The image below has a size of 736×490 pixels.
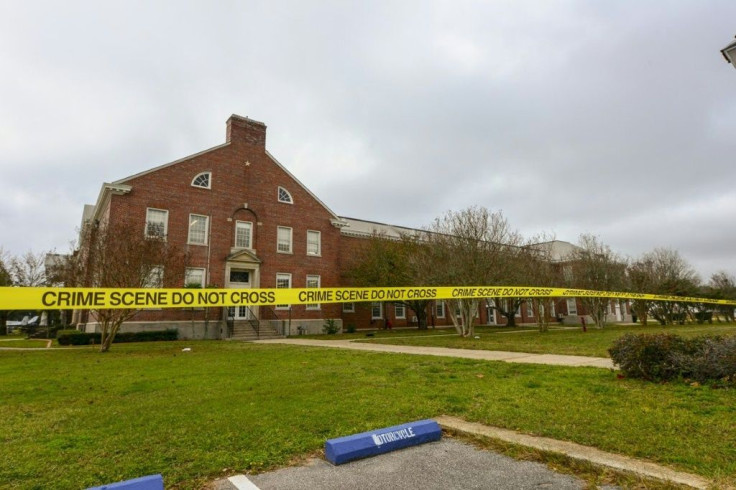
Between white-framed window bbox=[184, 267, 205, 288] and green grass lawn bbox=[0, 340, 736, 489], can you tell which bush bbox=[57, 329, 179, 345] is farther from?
green grass lawn bbox=[0, 340, 736, 489]

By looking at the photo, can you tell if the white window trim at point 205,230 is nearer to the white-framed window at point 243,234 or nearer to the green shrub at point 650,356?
the white-framed window at point 243,234

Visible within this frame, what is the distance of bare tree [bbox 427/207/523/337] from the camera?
835 inches

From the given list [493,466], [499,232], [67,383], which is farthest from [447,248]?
[493,466]

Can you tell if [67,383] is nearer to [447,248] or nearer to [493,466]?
[493,466]

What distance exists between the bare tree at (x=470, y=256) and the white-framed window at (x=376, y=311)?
13.5 meters

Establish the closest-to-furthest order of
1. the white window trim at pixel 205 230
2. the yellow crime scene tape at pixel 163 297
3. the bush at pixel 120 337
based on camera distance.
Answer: the yellow crime scene tape at pixel 163 297 → the bush at pixel 120 337 → the white window trim at pixel 205 230

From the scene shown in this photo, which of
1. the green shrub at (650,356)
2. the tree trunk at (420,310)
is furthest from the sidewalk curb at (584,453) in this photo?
the tree trunk at (420,310)

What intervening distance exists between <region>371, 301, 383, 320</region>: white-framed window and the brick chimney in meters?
16.0

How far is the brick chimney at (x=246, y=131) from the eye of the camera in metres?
29.9

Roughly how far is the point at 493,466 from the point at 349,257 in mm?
31888

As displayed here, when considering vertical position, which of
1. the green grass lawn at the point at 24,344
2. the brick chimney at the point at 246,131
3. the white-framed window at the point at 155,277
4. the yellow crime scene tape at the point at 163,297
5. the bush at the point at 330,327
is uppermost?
the brick chimney at the point at 246,131

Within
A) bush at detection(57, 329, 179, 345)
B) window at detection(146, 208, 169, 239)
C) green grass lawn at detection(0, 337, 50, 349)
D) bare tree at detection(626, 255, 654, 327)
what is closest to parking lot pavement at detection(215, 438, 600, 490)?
bush at detection(57, 329, 179, 345)

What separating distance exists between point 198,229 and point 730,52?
2726cm

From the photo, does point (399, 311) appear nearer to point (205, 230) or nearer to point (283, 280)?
point (283, 280)
